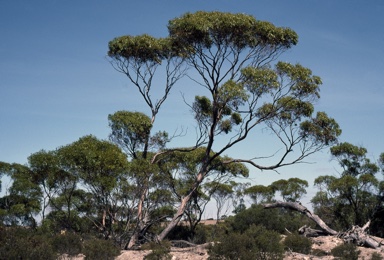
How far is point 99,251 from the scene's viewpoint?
19859 millimetres

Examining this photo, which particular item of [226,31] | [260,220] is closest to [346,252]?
[226,31]

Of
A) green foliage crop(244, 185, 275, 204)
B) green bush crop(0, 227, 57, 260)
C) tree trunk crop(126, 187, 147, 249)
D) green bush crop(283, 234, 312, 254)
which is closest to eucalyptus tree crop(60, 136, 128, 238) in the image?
tree trunk crop(126, 187, 147, 249)

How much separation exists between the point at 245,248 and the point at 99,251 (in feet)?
21.5

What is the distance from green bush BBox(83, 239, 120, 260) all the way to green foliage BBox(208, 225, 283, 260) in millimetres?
4902

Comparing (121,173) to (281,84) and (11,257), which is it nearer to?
(11,257)

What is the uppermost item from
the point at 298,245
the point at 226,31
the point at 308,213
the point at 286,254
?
the point at 226,31

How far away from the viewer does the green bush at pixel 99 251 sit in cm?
1950

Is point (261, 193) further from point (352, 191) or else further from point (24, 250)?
point (24, 250)

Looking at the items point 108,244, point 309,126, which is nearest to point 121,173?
point 108,244

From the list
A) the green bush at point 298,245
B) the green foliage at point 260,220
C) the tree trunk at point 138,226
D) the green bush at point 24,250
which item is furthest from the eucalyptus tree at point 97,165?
the green foliage at point 260,220

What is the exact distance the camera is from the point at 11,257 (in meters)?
16.7

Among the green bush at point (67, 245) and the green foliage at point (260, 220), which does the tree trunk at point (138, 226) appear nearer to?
the green bush at point (67, 245)

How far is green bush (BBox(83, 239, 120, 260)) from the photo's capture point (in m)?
19.5

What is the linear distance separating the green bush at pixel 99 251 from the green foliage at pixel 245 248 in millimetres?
4902
